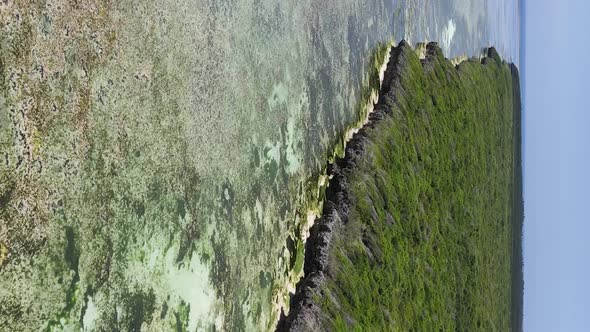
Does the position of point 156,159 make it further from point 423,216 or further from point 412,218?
point 423,216

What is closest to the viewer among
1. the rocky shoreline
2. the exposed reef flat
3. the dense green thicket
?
the rocky shoreline

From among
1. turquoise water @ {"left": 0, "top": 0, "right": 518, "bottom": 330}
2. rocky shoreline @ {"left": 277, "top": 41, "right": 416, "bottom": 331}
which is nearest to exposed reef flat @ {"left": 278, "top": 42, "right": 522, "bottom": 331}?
rocky shoreline @ {"left": 277, "top": 41, "right": 416, "bottom": 331}

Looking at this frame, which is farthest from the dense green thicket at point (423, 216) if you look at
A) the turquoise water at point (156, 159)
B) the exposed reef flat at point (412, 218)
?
the turquoise water at point (156, 159)

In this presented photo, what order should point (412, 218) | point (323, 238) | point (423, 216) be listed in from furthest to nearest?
point (423, 216)
point (412, 218)
point (323, 238)

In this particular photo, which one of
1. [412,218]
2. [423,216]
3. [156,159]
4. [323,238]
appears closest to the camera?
[156,159]

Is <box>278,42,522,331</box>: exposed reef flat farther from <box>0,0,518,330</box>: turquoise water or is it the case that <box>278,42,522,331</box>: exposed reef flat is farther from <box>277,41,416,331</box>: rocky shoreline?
<box>0,0,518,330</box>: turquoise water

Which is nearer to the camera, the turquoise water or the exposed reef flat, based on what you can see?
the turquoise water

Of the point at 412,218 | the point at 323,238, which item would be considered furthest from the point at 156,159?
the point at 412,218

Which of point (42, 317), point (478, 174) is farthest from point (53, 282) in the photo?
point (478, 174)
